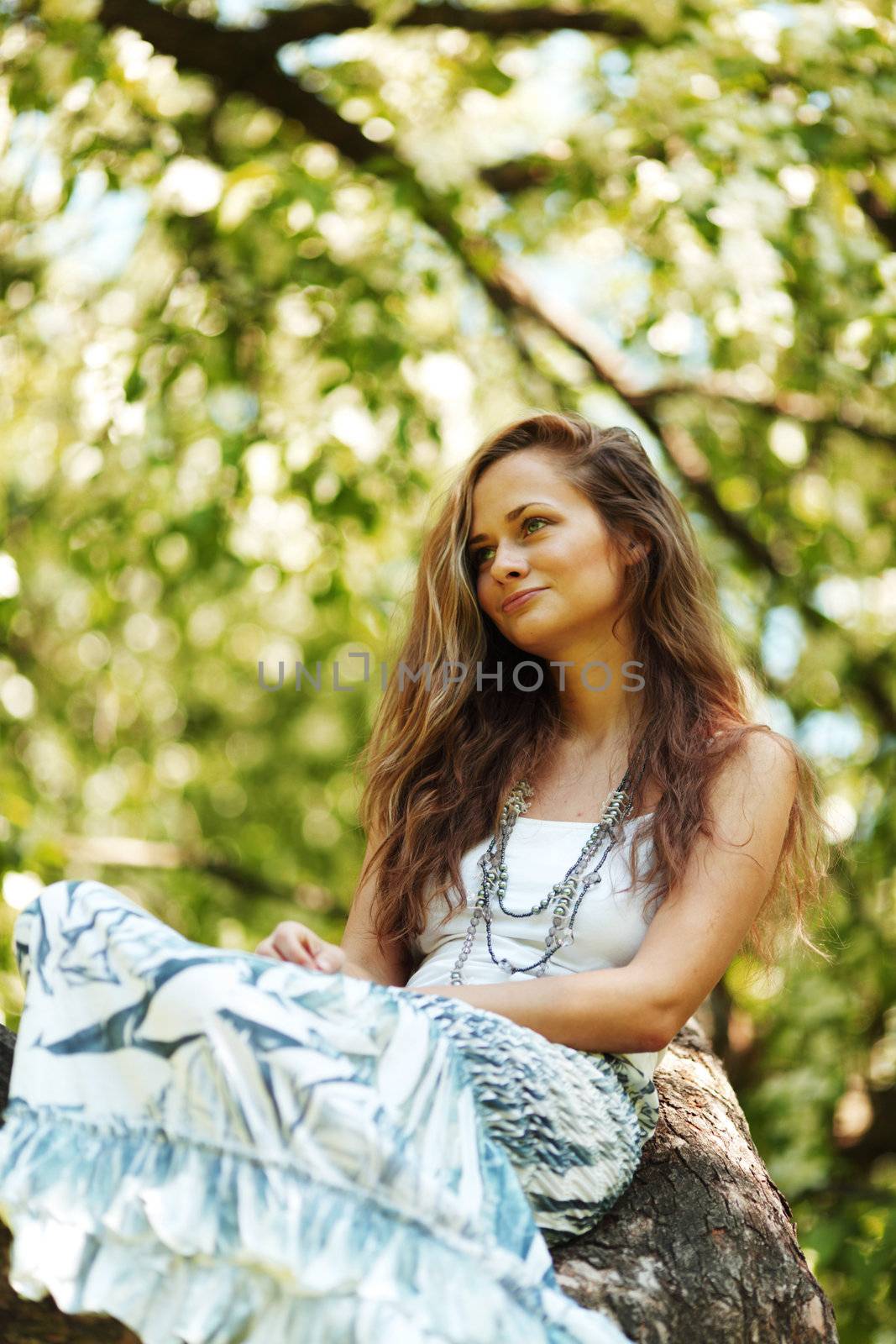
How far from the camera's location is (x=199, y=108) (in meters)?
4.39

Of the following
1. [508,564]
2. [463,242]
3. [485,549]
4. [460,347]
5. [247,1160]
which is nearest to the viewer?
[247,1160]

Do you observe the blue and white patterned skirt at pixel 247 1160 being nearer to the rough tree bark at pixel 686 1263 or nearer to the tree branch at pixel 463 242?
the rough tree bark at pixel 686 1263

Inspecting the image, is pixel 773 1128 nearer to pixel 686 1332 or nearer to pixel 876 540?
pixel 876 540

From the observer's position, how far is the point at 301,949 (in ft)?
6.42

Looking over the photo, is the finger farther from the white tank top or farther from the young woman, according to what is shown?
the white tank top

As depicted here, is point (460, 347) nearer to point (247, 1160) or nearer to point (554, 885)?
point (554, 885)

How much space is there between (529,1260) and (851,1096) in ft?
11.7

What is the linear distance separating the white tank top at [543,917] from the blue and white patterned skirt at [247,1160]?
484mm

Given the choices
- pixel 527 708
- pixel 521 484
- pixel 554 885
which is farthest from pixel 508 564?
pixel 554 885

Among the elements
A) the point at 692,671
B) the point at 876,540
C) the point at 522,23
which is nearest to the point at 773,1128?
the point at 876,540

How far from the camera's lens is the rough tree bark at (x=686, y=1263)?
5.56 ft

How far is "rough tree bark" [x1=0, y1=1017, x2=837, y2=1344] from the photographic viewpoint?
169 centimetres

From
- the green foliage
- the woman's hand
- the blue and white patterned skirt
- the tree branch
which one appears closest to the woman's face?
the green foliage

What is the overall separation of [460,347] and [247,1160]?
3.74m
